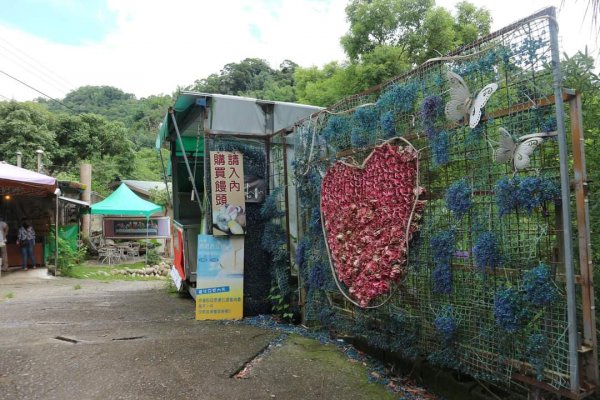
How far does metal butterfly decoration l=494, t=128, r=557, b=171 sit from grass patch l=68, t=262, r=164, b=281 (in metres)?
12.2

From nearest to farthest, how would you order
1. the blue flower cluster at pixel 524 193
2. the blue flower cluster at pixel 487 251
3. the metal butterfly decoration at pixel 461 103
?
the blue flower cluster at pixel 524 193 < the blue flower cluster at pixel 487 251 < the metal butterfly decoration at pixel 461 103

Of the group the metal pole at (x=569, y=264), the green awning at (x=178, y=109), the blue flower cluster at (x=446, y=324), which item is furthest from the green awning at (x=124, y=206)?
the metal pole at (x=569, y=264)

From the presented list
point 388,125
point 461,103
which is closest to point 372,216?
point 388,125

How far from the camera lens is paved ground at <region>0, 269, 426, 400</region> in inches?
128

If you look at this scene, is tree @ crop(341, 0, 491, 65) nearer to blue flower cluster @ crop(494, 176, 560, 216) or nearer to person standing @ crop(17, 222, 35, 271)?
person standing @ crop(17, 222, 35, 271)

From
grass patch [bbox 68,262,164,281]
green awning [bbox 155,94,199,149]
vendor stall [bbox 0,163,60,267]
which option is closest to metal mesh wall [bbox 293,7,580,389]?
green awning [bbox 155,94,199,149]

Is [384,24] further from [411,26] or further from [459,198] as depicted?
[459,198]

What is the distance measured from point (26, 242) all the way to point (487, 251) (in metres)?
13.0

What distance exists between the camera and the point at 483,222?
2723 mm

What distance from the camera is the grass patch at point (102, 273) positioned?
1266cm

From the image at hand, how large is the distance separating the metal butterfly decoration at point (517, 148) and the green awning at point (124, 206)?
49.3 ft

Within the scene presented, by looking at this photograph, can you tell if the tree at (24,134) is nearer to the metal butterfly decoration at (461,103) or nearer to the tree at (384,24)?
the tree at (384,24)

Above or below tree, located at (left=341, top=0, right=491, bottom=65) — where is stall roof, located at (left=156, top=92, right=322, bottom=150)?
below

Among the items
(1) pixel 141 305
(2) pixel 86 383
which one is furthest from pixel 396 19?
(2) pixel 86 383
